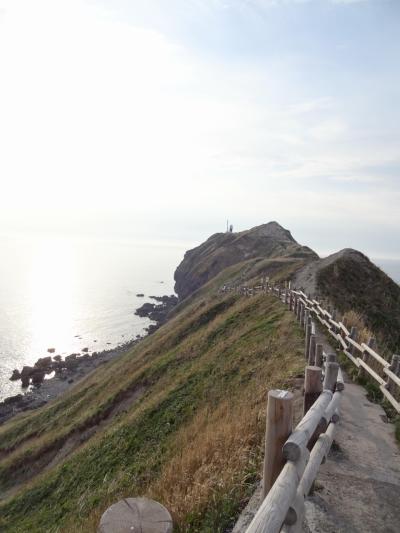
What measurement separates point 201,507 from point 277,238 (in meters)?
96.4

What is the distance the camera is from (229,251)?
99.8 metres

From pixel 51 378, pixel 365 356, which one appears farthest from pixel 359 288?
pixel 51 378

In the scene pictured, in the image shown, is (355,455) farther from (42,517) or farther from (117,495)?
(42,517)

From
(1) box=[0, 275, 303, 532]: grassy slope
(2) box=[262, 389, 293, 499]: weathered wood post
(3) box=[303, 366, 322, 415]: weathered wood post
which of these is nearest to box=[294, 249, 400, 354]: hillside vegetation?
(1) box=[0, 275, 303, 532]: grassy slope

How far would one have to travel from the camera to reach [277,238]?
10000 centimetres

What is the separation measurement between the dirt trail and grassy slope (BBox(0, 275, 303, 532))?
44.9 inches

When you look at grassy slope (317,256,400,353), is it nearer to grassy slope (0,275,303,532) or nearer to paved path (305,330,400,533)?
grassy slope (0,275,303,532)

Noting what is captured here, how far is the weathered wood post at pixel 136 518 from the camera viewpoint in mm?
3725

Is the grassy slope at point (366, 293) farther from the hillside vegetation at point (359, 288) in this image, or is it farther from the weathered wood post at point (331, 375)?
the weathered wood post at point (331, 375)

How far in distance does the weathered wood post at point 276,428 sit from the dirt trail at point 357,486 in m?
1.36

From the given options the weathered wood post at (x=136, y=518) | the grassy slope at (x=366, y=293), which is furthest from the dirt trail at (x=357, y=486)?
the grassy slope at (x=366, y=293)

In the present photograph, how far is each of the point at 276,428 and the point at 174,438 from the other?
9.12 metres

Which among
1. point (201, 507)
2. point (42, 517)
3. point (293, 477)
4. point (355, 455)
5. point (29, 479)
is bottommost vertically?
point (29, 479)

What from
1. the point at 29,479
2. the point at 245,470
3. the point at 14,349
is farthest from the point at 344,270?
the point at 14,349
